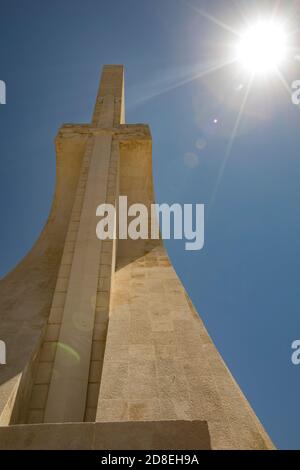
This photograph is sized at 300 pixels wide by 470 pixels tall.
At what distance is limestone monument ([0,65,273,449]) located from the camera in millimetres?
2857

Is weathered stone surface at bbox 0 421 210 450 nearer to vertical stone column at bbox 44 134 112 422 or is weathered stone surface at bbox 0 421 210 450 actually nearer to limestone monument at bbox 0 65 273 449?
limestone monument at bbox 0 65 273 449

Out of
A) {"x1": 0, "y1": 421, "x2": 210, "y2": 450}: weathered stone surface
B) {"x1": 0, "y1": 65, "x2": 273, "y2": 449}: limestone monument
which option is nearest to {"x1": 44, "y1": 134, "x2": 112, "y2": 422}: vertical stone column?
{"x1": 0, "y1": 65, "x2": 273, "y2": 449}: limestone monument

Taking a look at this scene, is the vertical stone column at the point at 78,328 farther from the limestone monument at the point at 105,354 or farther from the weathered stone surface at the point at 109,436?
the weathered stone surface at the point at 109,436

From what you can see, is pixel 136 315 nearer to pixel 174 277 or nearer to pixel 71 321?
pixel 71 321

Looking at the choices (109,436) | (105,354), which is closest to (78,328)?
(105,354)

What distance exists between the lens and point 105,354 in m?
5.04

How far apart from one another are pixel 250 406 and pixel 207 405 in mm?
622

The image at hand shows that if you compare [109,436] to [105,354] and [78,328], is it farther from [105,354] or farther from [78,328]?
Result: [78,328]

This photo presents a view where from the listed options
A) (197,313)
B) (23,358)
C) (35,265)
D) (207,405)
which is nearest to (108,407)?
(207,405)

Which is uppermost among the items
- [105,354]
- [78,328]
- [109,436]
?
[78,328]

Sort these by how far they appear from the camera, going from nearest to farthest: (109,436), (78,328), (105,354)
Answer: (109,436) < (105,354) < (78,328)

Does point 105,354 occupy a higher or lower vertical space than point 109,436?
higher

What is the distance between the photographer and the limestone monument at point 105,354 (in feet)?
9.37

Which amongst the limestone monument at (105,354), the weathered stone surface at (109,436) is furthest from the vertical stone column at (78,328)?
the weathered stone surface at (109,436)
